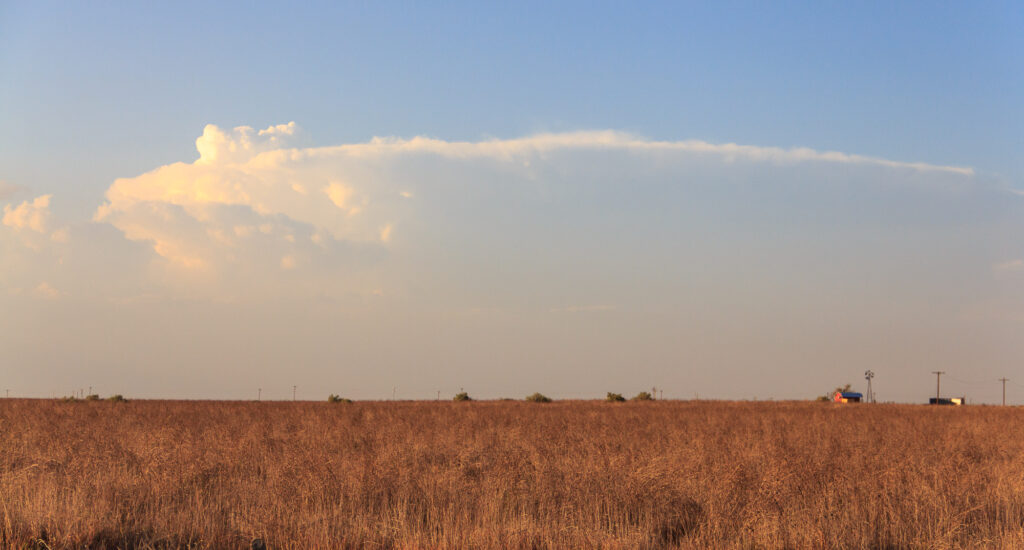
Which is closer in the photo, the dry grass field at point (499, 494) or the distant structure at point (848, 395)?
the dry grass field at point (499, 494)

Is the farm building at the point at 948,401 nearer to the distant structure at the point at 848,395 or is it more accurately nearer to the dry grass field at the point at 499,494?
the distant structure at the point at 848,395

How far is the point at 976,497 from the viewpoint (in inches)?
493

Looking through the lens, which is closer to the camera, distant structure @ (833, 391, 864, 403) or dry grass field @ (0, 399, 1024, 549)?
dry grass field @ (0, 399, 1024, 549)

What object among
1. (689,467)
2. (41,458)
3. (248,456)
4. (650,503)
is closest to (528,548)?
(650,503)

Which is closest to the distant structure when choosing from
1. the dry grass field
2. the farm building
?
the farm building

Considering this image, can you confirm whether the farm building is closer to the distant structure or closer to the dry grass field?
the distant structure

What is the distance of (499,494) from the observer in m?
12.0

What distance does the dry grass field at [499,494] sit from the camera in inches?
380

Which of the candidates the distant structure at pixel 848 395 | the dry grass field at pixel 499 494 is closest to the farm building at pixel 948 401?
the distant structure at pixel 848 395

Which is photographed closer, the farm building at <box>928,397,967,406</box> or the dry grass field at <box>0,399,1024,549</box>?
the dry grass field at <box>0,399,1024,549</box>

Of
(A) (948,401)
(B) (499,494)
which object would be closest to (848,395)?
(A) (948,401)

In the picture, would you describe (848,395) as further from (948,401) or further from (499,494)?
(499,494)

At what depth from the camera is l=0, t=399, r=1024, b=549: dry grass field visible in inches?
380

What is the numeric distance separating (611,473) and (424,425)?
15.6 meters
